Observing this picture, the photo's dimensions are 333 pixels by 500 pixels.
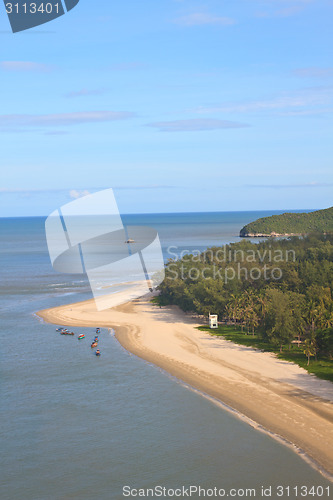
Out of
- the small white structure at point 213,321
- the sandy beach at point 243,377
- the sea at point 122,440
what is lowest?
the small white structure at point 213,321

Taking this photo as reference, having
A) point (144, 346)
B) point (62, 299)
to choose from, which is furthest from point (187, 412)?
point (62, 299)

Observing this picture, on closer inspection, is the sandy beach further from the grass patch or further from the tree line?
the tree line

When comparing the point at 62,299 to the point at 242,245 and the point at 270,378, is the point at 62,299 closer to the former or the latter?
the point at 242,245

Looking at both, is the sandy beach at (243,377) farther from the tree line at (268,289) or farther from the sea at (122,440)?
the tree line at (268,289)

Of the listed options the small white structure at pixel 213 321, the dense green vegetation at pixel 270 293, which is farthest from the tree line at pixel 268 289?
the small white structure at pixel 213 321

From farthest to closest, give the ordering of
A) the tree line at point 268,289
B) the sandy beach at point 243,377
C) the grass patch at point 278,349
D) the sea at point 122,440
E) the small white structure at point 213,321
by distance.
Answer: the small white structure at point 213,321 → the tree line at point 268,289 → the grass patch at point 278,349 → the sandy beach at point 243,377 → the sea at point 122,440

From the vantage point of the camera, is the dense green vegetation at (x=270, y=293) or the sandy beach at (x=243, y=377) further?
the dense green vegetation at (x=270, y=293)
